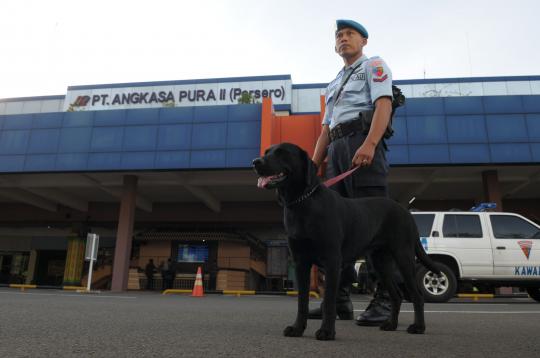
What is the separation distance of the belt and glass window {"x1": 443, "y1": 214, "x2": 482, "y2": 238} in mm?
6587

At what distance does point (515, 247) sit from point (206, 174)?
13521mm

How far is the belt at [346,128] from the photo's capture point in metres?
3.44

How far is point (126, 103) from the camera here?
33562 millimetres

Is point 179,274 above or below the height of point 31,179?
below

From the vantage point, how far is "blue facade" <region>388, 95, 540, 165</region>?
16.6m

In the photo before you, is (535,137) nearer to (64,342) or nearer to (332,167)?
(332,167)

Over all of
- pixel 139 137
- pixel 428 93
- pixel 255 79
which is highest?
pixel 255 79

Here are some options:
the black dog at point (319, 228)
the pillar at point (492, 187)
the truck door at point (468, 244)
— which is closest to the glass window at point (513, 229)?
the truck door at point (468, 244)

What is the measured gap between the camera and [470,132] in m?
16.9

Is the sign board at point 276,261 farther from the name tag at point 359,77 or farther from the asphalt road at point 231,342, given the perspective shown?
the asphalt road at point 231,342

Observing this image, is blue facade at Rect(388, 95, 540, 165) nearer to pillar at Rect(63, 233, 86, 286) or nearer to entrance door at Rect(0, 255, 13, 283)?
pillar at Rect(63, 233, 86, 286)

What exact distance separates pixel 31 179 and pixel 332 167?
2082 centimetres

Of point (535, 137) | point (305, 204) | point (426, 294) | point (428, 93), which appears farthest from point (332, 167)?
point (428, 93)

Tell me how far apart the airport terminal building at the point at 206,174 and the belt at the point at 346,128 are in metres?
13.1
